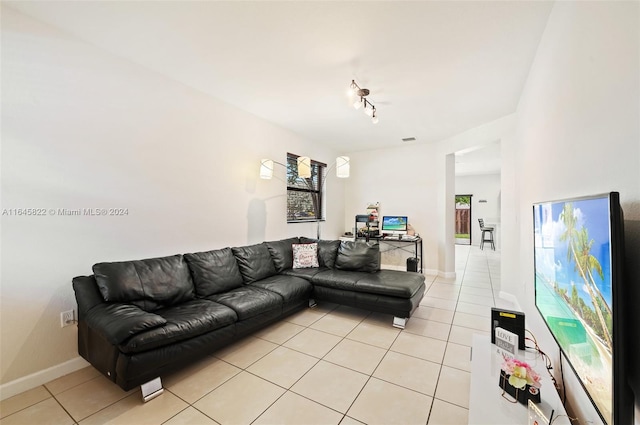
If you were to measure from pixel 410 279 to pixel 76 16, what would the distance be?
3878mm

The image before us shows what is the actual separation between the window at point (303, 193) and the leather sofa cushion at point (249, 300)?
1.99 m

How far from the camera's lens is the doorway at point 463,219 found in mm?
9961

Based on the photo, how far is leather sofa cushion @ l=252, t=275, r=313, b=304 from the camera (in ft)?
9.57

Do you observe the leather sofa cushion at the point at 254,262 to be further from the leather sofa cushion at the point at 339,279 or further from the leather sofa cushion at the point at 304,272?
the leather sofa cushion at the point at 339,279

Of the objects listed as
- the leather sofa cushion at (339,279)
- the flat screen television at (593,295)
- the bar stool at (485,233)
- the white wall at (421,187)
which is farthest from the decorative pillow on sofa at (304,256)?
the bar stool at (485,233)

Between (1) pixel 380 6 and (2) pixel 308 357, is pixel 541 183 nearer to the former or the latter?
(1) pixel 380 6

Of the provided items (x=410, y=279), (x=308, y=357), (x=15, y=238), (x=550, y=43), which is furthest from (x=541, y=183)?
(x=15, y=238)

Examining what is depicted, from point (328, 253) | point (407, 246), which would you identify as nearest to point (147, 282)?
point (328, 253)

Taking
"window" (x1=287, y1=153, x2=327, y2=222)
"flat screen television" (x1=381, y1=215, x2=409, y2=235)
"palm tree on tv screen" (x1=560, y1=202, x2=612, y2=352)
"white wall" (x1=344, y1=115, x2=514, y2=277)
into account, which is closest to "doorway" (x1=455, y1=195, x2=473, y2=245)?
"white wall" (x1=344, y1=115, x2=514, y2=277)

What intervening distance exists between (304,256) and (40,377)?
2.73 m

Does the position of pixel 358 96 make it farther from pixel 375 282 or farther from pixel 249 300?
pixel 249 300

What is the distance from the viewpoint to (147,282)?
2.30 meters

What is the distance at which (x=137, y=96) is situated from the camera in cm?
257

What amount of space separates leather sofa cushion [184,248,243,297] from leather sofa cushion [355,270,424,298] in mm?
1455
